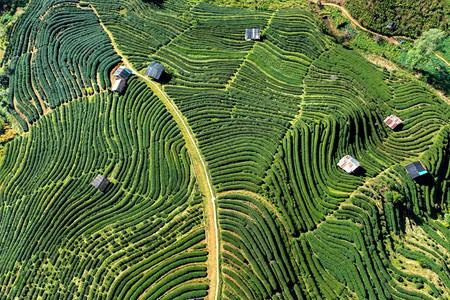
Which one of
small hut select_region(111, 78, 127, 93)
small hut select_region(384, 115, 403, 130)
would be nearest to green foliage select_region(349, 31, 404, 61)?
small hut select_region(384, 115, 403, 130)

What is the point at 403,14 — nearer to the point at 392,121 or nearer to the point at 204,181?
the point at 392,121

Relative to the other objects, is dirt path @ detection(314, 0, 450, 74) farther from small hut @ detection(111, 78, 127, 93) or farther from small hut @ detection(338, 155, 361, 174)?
→ small hut @ detection(111, 78, 127, 93)

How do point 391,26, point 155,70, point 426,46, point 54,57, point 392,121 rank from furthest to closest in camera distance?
point 391,26, point 54,57, point 426,46, point 155,70, point 392,121

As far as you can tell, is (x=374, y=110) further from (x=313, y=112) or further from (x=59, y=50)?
(x=59, y=50)

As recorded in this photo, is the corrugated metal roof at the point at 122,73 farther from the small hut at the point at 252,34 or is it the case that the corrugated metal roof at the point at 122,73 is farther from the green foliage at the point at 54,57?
the small hut at the point at 252,34

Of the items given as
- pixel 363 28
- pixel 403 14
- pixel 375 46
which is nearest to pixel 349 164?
pixel 375 46

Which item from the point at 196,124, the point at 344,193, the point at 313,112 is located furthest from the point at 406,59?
the point at 196,124

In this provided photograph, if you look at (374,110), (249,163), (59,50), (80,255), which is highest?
(59,50)
